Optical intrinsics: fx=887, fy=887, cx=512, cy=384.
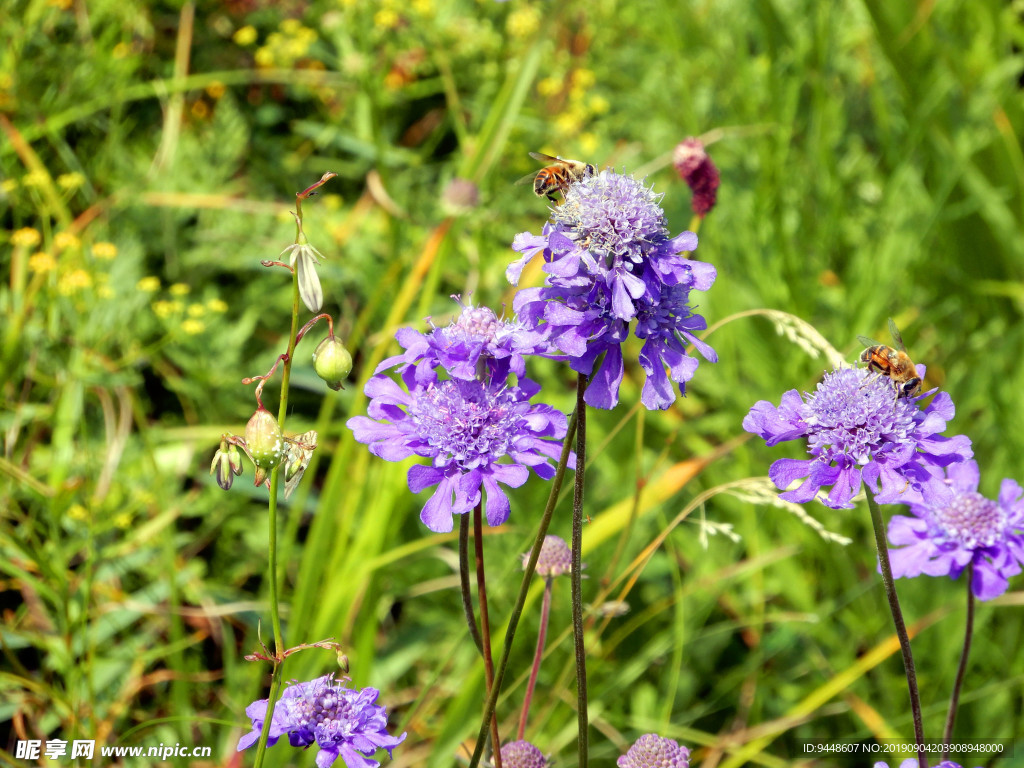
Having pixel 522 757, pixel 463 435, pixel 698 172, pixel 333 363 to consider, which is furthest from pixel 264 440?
pixel 698 172

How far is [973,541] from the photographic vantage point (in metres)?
1.46

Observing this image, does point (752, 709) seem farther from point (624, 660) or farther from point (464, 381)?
point (464, 381)

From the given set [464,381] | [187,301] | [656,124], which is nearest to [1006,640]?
[464,381]

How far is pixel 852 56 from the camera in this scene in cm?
441

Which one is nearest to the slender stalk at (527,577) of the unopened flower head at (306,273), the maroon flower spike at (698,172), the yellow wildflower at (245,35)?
the unopened flower head at (306,273)

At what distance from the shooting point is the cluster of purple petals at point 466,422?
116 centimetres

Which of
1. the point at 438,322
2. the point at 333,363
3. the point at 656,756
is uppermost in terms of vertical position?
the point at 438,322

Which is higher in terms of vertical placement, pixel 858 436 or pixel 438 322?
pixel 438 322

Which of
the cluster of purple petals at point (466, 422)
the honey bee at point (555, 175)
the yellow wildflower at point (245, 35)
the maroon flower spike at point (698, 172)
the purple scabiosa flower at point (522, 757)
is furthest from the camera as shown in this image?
the yellow wildflower at point (245, 35)

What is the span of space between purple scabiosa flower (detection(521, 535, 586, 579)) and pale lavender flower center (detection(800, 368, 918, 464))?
1.48 feet

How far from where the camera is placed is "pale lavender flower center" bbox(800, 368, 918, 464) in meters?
1.20

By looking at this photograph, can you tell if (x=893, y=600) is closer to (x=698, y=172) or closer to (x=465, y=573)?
(x=465, y=573)

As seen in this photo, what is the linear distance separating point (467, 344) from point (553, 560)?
1.53 ft

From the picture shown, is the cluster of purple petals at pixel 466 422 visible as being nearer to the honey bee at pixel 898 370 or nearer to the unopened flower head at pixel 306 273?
the unopened flower head at pixel 306 273
